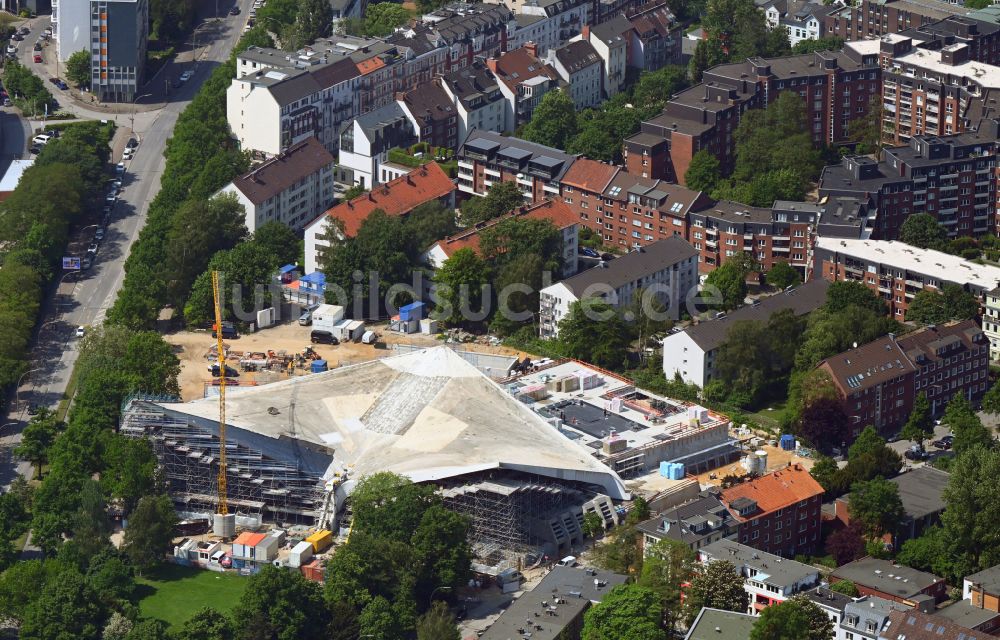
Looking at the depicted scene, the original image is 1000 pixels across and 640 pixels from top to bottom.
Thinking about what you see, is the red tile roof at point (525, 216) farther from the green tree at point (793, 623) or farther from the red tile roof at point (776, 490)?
the green tree at point (793, 623)

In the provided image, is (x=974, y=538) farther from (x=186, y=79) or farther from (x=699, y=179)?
(x=186, y=79)

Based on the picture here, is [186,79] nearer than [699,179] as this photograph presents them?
No

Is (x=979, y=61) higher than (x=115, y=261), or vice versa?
(x=979, y=61)

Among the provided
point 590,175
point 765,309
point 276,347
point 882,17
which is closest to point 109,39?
point 590,175

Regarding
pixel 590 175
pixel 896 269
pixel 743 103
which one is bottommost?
pixel 590 175

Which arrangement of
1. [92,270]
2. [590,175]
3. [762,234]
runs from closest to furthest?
1. [762,234]
2. [92,270]
3. [590,175]

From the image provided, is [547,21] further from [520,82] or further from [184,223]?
[184,223]

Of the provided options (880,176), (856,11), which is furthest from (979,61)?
(880,176)

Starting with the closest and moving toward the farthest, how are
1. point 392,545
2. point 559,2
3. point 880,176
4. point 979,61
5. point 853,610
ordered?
1. point 853,610
2. point 392,545
3. point 880,176
4. point 979,61
5. point 559,2
